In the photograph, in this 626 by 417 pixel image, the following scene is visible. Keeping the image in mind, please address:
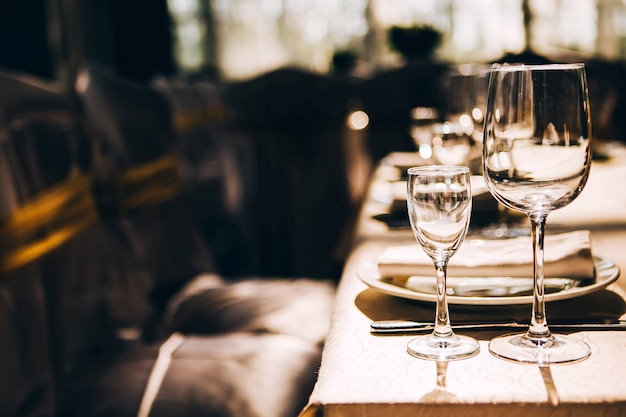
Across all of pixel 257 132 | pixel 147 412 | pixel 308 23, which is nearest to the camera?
pixel 147 412

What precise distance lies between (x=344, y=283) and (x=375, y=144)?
213 cm

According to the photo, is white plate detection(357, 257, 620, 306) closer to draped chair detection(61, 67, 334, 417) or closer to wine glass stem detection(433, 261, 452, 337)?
wine glass stem detection(433, 261, 452, 337)

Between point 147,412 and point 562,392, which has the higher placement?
point 562,392

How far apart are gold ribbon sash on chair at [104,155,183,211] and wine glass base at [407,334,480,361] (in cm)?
112

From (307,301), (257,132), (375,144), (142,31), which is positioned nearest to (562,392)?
(307,301)

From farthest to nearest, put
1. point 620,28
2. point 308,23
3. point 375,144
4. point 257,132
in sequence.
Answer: point 308,23 < point 620,28 < point 375,144 < point 257,132

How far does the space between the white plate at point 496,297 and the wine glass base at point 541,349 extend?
0.05 metres

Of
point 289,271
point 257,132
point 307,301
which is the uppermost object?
point 257,132

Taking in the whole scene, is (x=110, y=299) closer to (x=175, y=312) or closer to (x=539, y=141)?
(x=175, y=312)

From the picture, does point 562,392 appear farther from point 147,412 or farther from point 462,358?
point 147,412

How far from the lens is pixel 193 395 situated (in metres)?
1.09

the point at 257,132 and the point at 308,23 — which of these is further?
the point at 308,23

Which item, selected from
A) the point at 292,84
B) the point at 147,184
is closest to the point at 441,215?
the point at 147,184

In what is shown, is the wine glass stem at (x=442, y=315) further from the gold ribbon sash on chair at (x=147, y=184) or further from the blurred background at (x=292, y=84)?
the gold ribbon sash on chair at (x=147, y=184)
